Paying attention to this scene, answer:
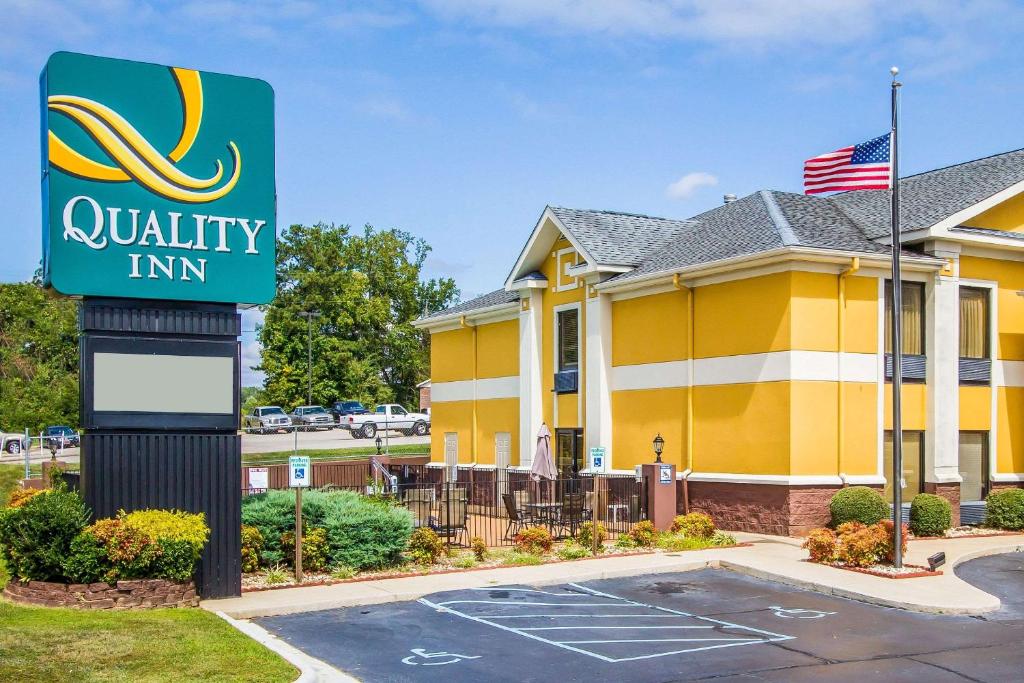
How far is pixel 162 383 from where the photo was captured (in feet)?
48.9

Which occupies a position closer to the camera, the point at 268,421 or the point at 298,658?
the point at 298,658

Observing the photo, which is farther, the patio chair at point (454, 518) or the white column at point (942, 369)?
the white column at point (942, 369)

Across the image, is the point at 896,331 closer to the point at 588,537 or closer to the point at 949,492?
the point at 588,537

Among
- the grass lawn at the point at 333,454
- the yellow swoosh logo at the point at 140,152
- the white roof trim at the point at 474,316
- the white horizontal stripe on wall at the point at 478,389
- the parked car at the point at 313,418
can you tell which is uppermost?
the yellow swoosh logo at the point at 140,152

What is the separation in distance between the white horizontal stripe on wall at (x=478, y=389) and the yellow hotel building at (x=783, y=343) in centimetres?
177

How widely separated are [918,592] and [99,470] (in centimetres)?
1187

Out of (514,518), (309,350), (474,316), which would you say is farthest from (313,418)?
(514,518)

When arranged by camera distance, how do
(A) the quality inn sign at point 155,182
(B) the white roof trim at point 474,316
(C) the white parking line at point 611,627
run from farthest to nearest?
(B) the white roof trim at point 474,316, (A) the quality inn sign at point 155,182, (C) the white parking line at point 611,627

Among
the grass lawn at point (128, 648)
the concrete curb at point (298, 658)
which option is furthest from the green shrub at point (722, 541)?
the grass lawn at point (128, 648)

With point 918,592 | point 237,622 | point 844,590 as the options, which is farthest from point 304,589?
point 918,592

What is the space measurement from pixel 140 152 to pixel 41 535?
17.2 feet

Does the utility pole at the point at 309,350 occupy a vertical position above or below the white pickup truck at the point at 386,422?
above

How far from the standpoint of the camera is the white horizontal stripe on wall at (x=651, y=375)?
1009 inches

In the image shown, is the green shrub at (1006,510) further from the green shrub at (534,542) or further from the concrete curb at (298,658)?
the concrete curb at (298,658)
